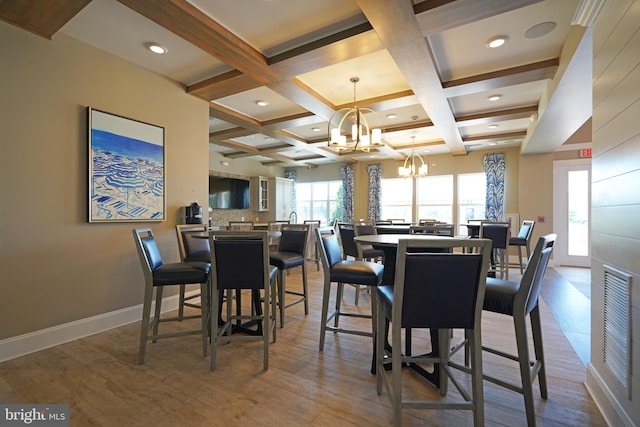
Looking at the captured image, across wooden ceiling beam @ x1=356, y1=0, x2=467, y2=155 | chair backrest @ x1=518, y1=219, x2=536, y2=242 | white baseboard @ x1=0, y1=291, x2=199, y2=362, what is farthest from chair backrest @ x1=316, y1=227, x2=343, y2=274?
chair backrest @ x1=518, y1=219, x2=536, y2=242

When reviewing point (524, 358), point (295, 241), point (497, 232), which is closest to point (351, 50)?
point (295, 241)

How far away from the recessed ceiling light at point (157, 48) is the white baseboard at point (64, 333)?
8.46 ft

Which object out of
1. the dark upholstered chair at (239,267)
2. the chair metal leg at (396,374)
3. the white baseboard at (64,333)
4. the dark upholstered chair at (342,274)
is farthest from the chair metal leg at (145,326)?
the chair metal leg at (396,374)

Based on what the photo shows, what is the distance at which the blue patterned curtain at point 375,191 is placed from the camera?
27.1 ft

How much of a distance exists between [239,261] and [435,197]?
6914 mm

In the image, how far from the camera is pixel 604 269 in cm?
168

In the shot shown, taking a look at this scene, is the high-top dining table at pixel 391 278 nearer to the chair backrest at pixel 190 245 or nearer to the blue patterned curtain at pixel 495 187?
the chair backrest at pixel 190 245

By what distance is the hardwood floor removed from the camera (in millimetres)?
1583

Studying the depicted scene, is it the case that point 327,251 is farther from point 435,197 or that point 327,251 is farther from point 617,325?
point 435,197

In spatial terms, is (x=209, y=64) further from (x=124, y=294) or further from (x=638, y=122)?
(x=638, y=122)

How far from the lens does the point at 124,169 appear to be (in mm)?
2959

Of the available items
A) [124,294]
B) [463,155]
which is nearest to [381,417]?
[124,294]

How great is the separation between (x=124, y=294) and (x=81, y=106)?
1.83 m

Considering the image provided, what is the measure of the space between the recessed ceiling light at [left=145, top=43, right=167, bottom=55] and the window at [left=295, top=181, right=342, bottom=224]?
6500 millimetres
